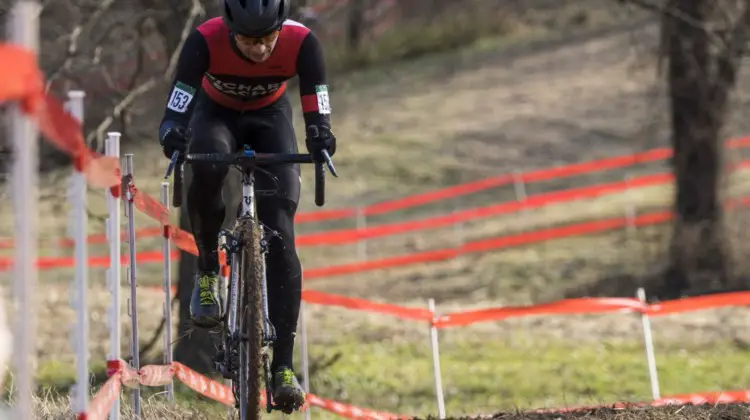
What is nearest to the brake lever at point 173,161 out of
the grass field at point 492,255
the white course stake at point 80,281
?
the white course stake at point 80,281

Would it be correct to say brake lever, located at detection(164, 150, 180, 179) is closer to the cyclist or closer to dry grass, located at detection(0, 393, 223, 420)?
the cyclist

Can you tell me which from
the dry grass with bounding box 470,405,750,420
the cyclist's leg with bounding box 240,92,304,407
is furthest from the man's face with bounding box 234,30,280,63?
the dry grass with bounding box 470,405,750,420

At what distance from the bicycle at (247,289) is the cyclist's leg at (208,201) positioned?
0.34 m

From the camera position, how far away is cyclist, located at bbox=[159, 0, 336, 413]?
20.2 ft

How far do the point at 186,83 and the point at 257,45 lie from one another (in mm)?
389

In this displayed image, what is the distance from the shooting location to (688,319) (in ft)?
49.2

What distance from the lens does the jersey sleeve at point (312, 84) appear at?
251 inches

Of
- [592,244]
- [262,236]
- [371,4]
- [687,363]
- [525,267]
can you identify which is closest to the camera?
[262,236]

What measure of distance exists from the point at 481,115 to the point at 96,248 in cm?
1207

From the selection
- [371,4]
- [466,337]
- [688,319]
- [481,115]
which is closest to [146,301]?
[466,337]

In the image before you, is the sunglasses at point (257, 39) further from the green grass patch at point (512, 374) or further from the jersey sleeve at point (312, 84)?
the green grass patch at point (512, 374)

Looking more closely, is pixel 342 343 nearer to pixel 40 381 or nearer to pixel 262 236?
pixel 40 381

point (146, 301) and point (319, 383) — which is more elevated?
point (146, 301)

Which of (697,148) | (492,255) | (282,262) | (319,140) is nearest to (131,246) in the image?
(282,262)
